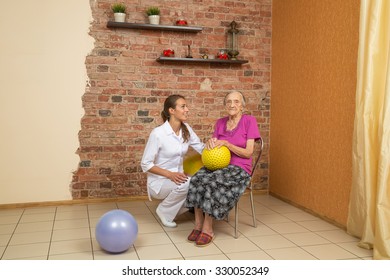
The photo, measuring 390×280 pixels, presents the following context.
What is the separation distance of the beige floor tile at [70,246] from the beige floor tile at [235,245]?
958 mm

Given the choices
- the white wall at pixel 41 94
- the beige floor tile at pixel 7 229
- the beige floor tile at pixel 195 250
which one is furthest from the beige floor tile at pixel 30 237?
the beige floor tile at pixel 195 250

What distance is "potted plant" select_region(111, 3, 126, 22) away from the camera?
13.1 ft

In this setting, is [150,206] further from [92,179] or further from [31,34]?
[31,34]

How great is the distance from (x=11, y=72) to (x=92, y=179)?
4.38 feet

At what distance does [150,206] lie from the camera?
4.13 metres

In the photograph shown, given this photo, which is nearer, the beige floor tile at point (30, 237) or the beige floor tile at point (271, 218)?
the beige floor tile at point (30, 237)

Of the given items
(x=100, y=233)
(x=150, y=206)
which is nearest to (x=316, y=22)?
(x=150, y=206)

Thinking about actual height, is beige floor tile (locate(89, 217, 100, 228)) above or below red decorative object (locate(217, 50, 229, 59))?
below

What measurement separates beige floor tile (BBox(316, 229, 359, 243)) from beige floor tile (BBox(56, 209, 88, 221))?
2.13 m

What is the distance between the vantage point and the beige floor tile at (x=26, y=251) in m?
2.71

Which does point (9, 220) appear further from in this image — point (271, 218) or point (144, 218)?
point (271, 218)

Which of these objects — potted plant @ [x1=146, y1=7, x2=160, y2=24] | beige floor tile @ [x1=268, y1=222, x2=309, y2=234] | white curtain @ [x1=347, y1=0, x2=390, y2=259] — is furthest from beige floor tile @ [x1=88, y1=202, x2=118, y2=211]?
white curtain @ [x1=347, y1=0, x2=390, y2=259]

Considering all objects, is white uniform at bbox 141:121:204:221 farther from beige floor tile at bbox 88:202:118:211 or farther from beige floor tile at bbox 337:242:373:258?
beige floor tile at bbox 337:242:373:258

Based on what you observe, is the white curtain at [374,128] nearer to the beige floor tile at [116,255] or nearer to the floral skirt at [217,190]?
the floral skirt at [217,190]
